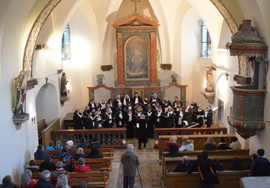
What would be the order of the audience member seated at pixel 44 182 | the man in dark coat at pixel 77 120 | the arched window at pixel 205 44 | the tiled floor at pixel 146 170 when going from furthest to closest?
the arched window at pixel 205 44 < the man in dark coat at pixel 77 120 < the tiled floor at pixel 146 170 < the audience member seated at pixel 44 182

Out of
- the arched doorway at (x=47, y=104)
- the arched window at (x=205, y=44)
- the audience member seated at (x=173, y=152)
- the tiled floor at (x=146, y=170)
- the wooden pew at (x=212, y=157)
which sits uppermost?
the arched window at (x=205, y=44)

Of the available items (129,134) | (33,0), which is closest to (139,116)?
(129,134)

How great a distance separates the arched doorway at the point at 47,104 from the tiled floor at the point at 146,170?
4472 millimetres

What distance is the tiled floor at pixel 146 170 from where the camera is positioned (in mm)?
10094

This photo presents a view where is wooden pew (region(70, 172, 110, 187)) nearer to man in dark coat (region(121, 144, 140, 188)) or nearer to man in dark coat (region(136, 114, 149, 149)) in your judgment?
man in dark coat (region(121, 144, 140, 188))

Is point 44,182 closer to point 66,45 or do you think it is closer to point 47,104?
point 47,104

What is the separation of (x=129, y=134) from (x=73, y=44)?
6853 mm

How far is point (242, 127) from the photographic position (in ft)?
28.1

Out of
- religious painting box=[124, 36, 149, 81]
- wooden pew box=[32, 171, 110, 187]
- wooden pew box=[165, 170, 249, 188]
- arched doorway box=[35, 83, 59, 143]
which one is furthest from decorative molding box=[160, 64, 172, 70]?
wooden pew box=[32, 171, 110, 187]

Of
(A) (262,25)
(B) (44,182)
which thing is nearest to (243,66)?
(A) (262,25)

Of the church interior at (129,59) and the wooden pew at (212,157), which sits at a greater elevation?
the church interior at (129,59)

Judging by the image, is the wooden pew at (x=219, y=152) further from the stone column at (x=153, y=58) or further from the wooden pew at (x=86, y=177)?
the stone column at (x=153, y=58)

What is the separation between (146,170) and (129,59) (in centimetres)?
916

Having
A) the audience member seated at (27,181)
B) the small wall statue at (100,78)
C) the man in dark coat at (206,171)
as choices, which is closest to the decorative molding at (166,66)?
the small wall statue at (100,78)
